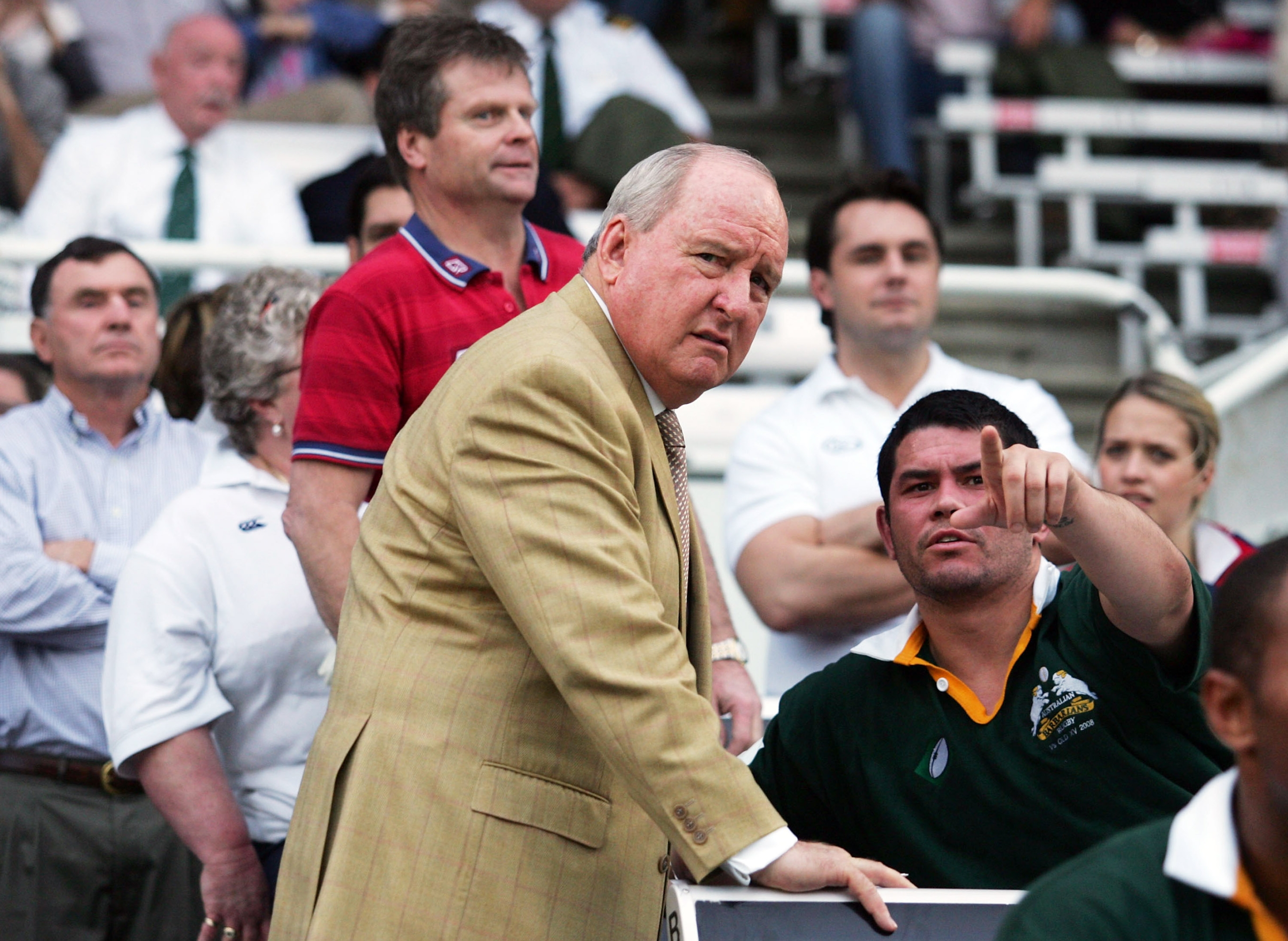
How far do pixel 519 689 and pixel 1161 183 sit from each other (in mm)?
5593

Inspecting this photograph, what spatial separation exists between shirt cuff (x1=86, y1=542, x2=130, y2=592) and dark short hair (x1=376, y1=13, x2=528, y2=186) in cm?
104

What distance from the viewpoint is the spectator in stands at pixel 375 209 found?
3.80 m

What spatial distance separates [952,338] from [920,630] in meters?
4.07

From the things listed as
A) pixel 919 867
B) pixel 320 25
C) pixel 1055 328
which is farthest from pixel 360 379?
pixel 320 25

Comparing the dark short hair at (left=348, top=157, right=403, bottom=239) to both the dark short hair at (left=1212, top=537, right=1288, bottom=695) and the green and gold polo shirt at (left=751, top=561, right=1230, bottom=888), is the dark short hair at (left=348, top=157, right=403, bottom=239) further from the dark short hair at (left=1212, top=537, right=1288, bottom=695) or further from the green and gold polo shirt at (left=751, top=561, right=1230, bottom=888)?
the dark short hair at (left=1212, top=537, right=1288, bottom=695)

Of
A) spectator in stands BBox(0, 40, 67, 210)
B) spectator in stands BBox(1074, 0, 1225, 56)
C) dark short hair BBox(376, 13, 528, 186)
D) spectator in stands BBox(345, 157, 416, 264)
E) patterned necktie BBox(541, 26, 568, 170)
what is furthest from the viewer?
spectator in stands BBox(1074, 0, 1225, 56)

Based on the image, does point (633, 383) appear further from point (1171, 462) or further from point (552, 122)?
point (552, 122)

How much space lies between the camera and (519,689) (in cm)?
201

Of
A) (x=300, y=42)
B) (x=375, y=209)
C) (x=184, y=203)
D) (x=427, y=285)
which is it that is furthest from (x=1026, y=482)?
(x=300, y=42)

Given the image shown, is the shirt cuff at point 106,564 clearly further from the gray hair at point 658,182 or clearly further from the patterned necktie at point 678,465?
the gray hair at point 658,182

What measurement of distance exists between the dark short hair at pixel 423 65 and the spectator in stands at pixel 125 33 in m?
4.94

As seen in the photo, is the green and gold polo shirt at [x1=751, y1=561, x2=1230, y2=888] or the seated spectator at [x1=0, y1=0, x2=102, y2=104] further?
the seated spectator at [x1=0, y1=0, x2=102, y2=104]

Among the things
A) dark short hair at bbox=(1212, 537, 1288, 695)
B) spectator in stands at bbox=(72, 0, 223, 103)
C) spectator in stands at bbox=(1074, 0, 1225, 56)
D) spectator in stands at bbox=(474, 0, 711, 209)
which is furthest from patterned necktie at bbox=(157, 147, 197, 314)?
spectator in stands at bbox=(1074, 0, 1225, 56)

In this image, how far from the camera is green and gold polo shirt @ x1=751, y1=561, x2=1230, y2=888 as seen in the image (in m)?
2.36
